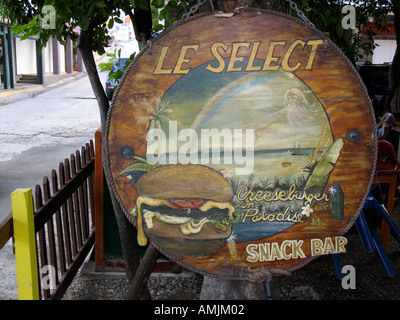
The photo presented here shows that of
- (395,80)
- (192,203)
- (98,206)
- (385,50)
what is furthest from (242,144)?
(385,50)

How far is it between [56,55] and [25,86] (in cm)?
558

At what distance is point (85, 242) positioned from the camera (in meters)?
3.65

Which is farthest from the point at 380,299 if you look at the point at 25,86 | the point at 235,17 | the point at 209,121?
the point at 25,86

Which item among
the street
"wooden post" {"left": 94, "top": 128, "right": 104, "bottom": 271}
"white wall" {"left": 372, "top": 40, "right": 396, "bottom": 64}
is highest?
"white wall" {"left": 372, "top": 40, "right": 396, "bottom": 64}

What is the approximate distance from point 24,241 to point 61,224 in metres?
0.82

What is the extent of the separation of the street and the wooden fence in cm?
199

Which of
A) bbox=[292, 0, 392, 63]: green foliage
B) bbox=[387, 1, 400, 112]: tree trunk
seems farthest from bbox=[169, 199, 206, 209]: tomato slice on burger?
bbox=[387, 1, 400, 112]: tree trunk

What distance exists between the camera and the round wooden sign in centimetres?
185

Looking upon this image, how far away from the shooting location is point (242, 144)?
6.21 ft

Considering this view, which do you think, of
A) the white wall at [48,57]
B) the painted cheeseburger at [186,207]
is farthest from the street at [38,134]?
the white wall at [48,57]

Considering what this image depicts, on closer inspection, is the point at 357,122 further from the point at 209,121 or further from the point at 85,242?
the point at 85,242

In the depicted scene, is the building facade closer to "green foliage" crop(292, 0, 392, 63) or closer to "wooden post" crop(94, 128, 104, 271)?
"green foliage" crop(292, 0, 392, 63)

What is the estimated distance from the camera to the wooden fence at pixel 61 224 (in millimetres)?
2674
